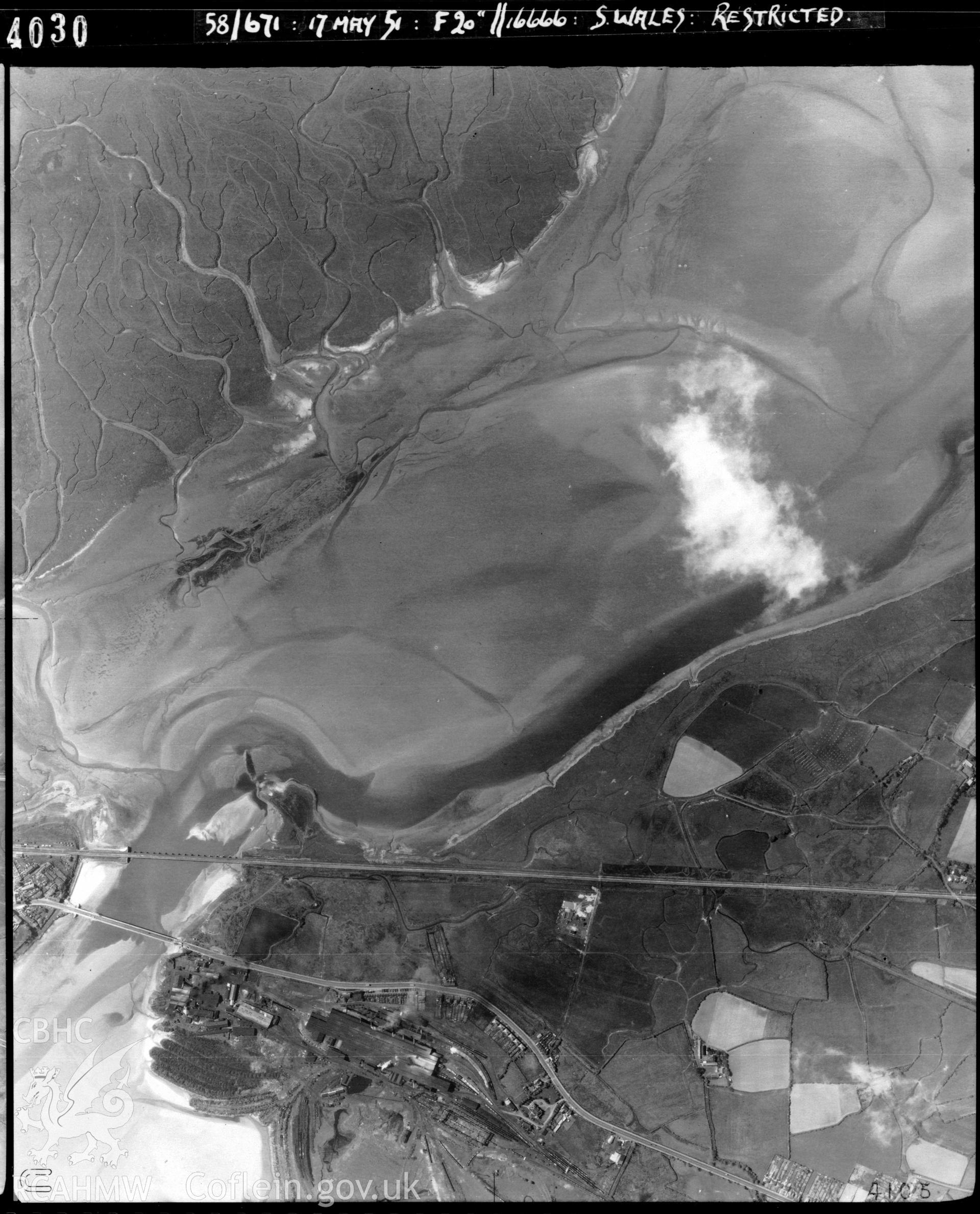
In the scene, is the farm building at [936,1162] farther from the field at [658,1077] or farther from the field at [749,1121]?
the field at [658,1077]

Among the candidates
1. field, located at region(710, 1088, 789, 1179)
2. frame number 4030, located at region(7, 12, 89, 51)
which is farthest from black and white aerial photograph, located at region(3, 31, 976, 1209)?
frame number 4030, located at region(7, 12, 89, 51)

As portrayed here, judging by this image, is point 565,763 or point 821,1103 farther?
point 565,763

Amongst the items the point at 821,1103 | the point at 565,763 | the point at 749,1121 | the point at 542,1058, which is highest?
the point at 565,763

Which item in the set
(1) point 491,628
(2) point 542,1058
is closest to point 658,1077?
(2) point 542,1058

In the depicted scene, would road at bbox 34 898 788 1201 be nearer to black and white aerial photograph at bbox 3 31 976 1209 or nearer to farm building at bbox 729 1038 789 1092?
black and white aerial photograph at bbox 3 31 976 1209

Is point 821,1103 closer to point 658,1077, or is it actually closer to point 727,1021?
point 727,1021

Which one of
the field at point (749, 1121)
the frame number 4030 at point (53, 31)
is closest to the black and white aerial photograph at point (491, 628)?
the field at point (749, 1121)
